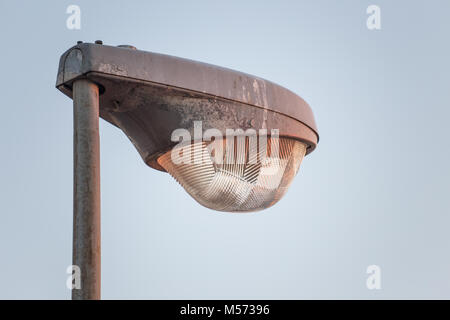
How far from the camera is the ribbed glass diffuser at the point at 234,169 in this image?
5398 mm

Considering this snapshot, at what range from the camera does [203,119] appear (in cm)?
519

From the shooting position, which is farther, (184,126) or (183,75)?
(184,126)

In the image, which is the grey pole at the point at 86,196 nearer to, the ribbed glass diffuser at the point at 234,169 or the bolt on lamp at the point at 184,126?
the bolt on lamp at the point at 184,126

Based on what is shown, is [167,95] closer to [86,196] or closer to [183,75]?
[183,75]

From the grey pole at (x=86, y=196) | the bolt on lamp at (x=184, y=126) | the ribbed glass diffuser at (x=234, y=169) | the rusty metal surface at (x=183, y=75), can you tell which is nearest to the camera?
the grey pole at (x=86, y=196)

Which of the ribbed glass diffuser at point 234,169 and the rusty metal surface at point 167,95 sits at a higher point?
the rusty metal surface at point 167,95

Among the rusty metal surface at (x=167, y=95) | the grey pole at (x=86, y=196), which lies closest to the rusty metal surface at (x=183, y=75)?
the rusty metal surface at (x=167, y=95)

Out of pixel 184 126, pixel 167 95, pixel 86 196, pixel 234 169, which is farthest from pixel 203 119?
pixel 86 196

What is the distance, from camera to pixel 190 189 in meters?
5.63

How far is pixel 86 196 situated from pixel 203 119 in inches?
43.4

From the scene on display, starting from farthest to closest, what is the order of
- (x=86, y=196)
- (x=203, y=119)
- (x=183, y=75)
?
1. (x=203, y=119)
2. (x=183, y=75)
3. (x=86, y=196)

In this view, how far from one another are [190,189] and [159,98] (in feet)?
2.68

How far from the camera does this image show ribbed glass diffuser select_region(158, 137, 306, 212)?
540 centimetres

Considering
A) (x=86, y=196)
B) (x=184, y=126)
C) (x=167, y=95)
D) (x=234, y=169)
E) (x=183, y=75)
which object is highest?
(x=183, y=75)
